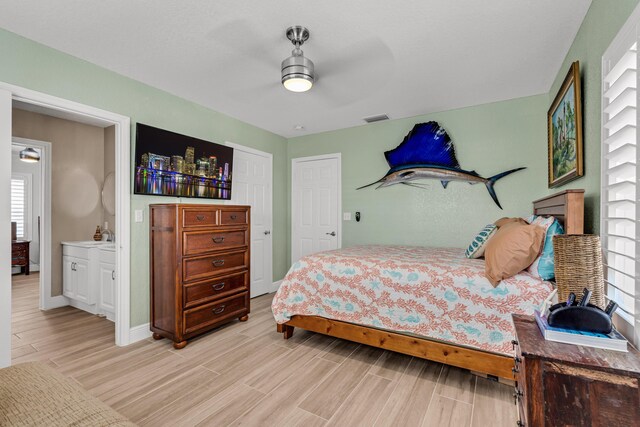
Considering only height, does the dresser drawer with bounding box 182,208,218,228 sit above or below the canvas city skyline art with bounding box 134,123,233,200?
below

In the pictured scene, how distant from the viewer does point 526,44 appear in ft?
7.36

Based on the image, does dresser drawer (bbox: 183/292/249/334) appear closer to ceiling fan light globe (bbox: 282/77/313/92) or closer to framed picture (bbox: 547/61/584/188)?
ceiling fan light globe (bbox: 282/77/313/92)

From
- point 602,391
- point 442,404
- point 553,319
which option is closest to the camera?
point 602,391

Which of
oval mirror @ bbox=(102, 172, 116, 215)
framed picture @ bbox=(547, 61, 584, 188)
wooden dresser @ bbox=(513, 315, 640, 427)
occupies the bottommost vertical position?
wooden dresser @ bbox=(513, 315, 640, 427)

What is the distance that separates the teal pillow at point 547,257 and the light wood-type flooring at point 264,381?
2.73 feet

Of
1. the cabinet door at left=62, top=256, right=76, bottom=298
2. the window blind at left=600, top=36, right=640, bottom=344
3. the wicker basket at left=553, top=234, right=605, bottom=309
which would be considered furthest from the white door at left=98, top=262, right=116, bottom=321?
the window blind at left=600, top=36, right=640, bottom=344

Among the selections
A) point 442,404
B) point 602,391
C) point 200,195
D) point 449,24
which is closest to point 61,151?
point 200,195

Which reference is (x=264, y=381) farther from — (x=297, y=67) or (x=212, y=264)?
(x=297, y=67)

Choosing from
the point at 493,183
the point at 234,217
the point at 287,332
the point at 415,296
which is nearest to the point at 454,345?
the point at 415,296

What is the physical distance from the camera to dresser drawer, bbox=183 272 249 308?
Result: 9.09 feet

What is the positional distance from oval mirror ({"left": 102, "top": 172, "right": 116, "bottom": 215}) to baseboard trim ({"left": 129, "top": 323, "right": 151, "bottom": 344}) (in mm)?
2055

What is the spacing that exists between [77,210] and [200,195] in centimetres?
211

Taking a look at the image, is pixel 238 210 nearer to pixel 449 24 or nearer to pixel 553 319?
pixel 449 24

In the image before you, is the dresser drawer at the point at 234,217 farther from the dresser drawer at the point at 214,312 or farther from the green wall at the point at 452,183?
the green wall at the point at 452,183
